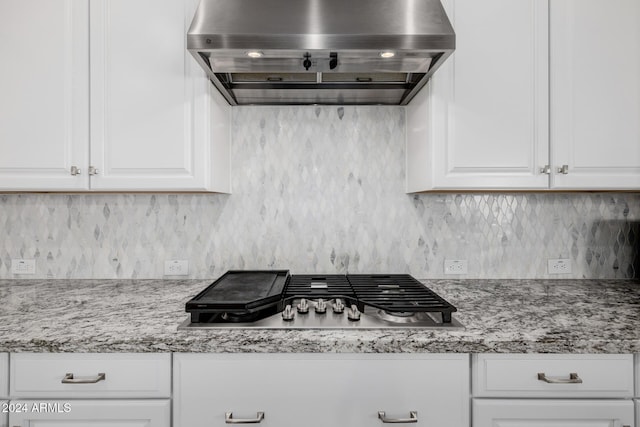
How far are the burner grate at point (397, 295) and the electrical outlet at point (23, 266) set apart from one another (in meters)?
1.53

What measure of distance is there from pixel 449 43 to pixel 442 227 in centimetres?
88

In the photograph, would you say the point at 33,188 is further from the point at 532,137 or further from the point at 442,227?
the point at 532,137

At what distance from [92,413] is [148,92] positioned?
1.10 m

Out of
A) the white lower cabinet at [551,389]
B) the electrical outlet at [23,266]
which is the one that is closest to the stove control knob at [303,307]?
the white lower cabinet at [551,389]

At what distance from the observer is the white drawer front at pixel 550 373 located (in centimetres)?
102

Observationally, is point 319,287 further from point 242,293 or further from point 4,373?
point 4,373

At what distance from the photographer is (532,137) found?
139cm

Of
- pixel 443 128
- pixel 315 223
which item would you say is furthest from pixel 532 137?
pixel 315 223

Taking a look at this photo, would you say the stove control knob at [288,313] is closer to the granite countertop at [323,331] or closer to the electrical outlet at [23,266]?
the granite countertop at [323,331]

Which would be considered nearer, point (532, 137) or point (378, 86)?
point (532, 137)

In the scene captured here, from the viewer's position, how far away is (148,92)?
138 cm

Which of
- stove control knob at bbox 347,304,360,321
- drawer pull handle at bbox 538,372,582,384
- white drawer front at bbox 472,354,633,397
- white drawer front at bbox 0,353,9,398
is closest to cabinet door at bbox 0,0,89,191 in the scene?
white drawer front at bbox 0,353,9,398

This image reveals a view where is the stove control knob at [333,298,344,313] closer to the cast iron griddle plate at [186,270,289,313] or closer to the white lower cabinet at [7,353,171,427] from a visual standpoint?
the cast iron griddle plate at [186,270,289,313]

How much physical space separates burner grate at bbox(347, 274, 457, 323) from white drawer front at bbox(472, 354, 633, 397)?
0.18m
